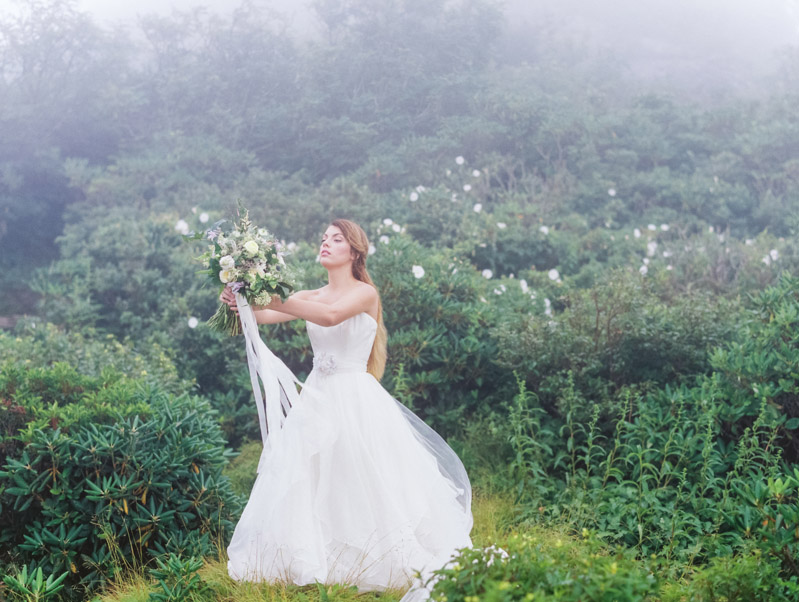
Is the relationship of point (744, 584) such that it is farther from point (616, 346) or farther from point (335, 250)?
point (616, 346)

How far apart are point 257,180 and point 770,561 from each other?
634 inches

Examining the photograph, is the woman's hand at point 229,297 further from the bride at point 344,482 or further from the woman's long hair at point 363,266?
the woman's long hair at point 363,266

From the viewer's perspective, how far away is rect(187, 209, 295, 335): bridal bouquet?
11.8ft

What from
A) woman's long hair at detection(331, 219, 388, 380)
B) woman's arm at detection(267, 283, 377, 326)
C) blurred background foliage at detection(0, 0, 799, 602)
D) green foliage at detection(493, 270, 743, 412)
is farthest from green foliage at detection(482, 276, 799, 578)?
woman's arm at detection(267, 283, 377, 326)

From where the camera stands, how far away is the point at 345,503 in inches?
146

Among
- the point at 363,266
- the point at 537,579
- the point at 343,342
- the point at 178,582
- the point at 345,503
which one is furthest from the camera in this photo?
the point at 363,266

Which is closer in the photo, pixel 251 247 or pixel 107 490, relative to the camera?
pixel 251 247

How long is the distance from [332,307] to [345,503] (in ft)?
3.32

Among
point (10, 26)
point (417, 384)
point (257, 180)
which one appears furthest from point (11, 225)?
point (417, 384)

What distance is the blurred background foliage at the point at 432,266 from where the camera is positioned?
4.32m

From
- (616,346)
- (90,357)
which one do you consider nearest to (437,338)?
(616,346)

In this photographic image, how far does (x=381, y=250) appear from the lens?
766 centimetres

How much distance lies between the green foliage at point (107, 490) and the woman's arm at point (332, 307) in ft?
4.12

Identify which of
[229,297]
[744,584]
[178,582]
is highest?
→ [229,297]
